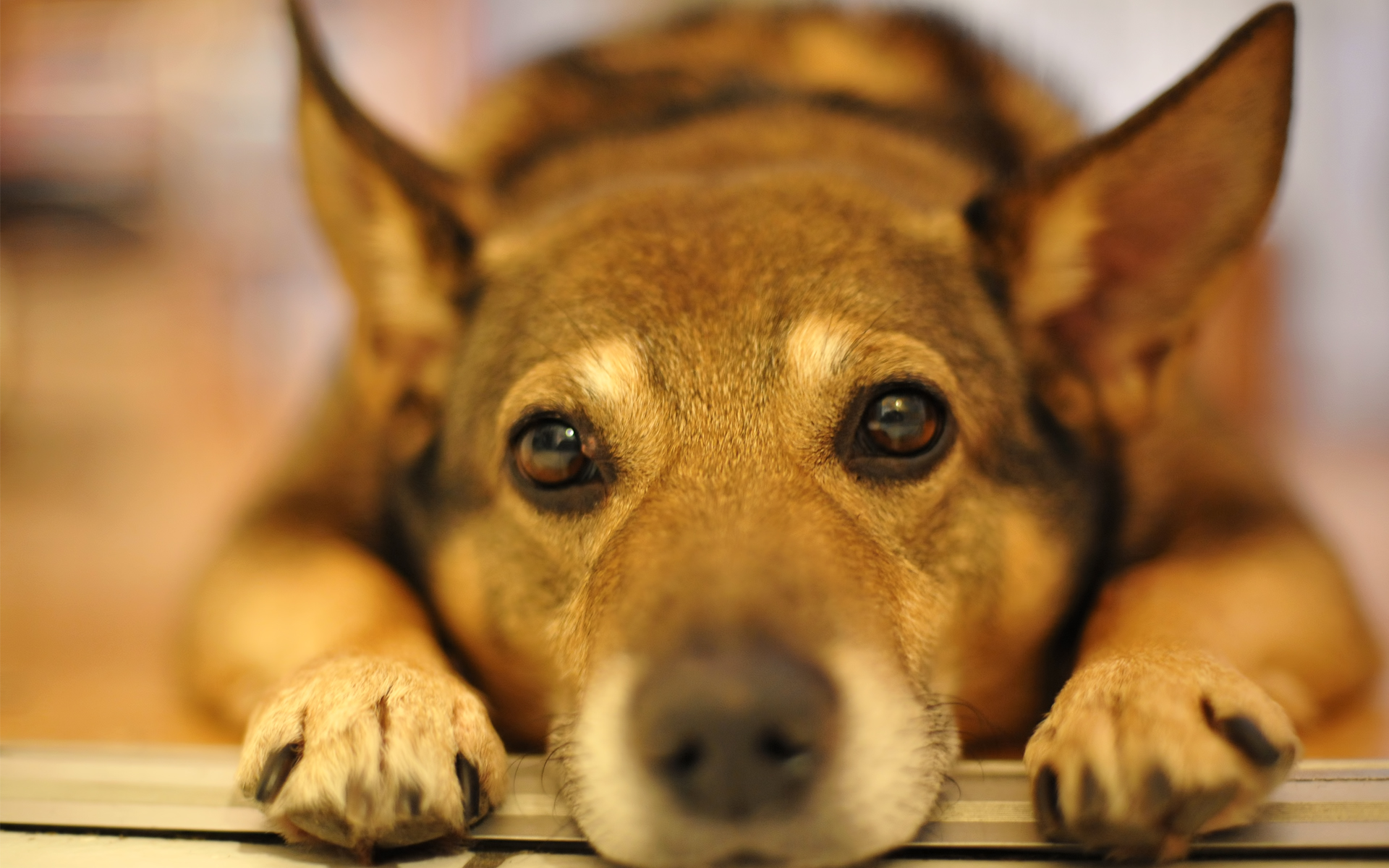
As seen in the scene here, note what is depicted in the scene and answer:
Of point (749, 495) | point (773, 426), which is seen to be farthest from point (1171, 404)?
point (749, 495)

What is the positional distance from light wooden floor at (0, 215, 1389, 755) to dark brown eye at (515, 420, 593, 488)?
930 millimetres

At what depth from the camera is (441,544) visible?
2.15m

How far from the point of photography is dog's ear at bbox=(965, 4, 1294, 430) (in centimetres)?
178

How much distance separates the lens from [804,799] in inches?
49.9

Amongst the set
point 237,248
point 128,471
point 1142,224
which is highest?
point 1142,224

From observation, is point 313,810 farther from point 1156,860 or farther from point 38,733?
point 38,733

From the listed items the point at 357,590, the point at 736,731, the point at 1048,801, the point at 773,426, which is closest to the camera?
the point at 736,731

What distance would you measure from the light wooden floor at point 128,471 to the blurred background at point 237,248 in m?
0.02

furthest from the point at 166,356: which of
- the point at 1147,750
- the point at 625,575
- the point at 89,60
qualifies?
the point at 1147,750

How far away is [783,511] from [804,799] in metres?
0.45

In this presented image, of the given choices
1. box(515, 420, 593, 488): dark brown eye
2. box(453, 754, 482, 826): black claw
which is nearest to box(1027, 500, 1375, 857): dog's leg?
box(453, 754, 482, 826): black claw

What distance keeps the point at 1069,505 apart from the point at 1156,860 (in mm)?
879

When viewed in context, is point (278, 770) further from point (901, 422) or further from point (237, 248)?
point (237, 248)

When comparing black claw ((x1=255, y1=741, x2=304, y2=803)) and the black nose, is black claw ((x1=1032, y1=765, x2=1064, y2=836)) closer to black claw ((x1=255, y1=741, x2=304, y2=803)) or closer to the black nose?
the black nose
